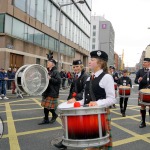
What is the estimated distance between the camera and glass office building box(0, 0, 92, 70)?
19938mm

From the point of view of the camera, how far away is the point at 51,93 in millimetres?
7070

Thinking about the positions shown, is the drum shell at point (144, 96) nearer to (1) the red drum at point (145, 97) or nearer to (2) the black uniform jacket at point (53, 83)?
(1) the red drum at point (145, 97)

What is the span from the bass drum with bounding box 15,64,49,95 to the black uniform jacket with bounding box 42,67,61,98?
240 millimetres

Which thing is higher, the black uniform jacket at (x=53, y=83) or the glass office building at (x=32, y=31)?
the glass office building at (x=32, y=31)

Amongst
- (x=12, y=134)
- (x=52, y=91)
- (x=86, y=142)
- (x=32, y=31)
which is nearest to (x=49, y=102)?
(x=52, y=91)

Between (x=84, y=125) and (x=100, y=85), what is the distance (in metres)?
0.63

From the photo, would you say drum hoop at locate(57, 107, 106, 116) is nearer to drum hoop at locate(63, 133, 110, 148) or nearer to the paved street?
drum hoop at locate(63, 133, 110, 148)

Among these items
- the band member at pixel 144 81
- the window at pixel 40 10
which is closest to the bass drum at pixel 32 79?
the band member at pixel 144 81

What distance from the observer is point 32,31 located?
24.6m

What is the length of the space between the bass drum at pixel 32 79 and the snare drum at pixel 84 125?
11.5 ft

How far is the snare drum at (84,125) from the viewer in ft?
9.57

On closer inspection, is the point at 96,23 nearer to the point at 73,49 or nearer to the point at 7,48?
the point at 73,49

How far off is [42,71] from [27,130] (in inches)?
59.0

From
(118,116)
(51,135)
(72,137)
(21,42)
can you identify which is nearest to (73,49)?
(21,42)
